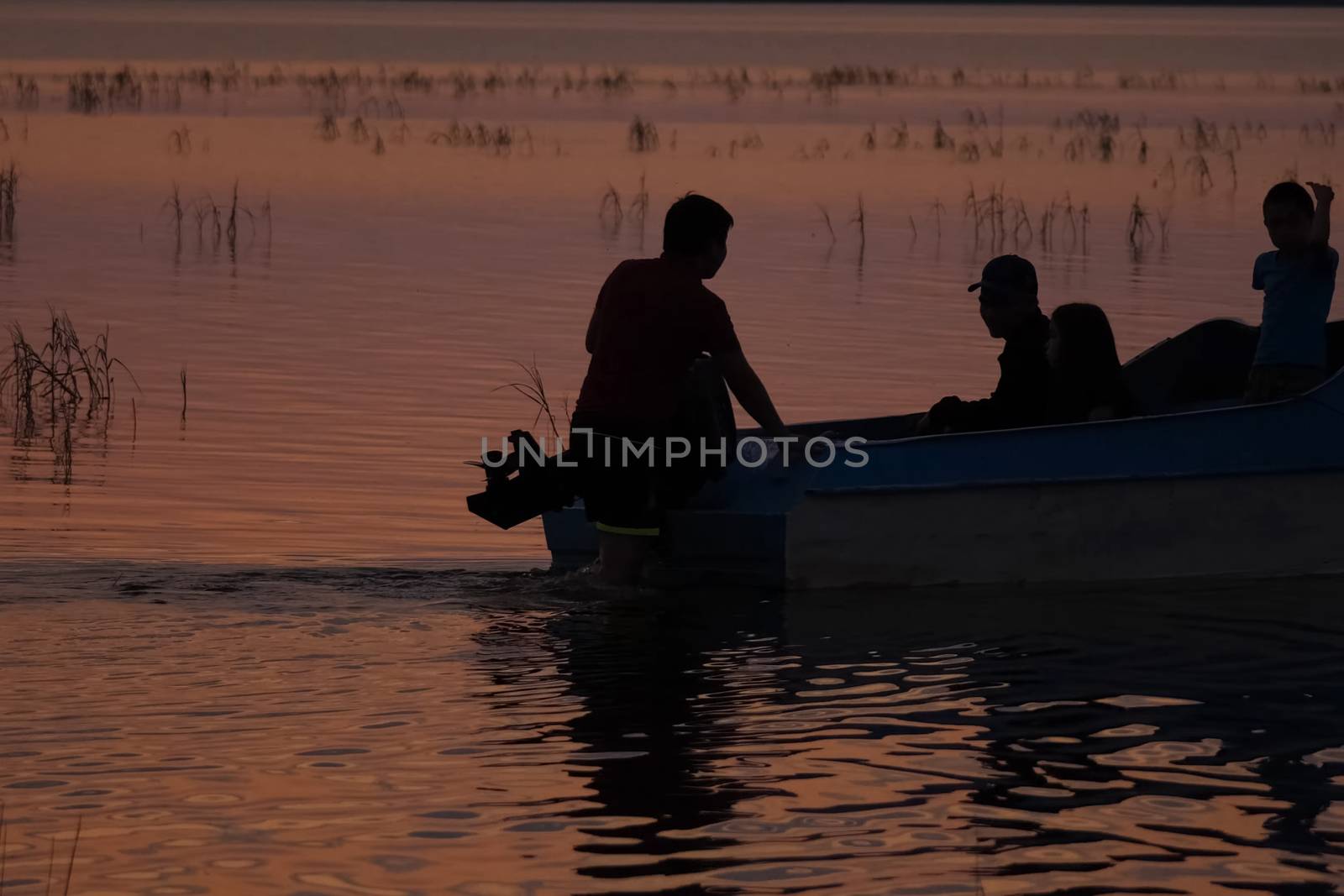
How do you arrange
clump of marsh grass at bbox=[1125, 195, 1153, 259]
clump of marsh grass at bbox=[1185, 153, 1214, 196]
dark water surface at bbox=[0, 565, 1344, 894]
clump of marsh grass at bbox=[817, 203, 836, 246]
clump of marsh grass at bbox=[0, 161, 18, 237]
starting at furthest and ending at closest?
1. clump of marsh grass at bbox=[1185, 153, 1214, 196]
2. clump of marsh grass at bbox=[817, 203, 836, 246]
3. clump of marsh grass at bbox=[1125, 195, 1153, 259]
4. clump of marsh grass at bbox=[0, 161, 18, 237]
5. dark water surface at bbox=[0, 565, 1344, 894]

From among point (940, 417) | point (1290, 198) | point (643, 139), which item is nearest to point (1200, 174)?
point (643, 139)

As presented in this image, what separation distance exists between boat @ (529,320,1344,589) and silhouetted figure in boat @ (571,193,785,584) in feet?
0.80

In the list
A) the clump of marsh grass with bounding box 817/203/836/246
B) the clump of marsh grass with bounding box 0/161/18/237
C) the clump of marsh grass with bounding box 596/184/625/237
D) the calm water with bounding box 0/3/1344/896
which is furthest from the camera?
the clump of marsh grass with bounding box 596/184/625/237

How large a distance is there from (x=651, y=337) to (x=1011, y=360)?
5.42 ft

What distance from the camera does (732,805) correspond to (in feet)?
21.4

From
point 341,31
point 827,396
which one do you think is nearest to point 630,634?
point 827,396

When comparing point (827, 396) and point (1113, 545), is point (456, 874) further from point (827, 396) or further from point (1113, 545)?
point (827, 396)

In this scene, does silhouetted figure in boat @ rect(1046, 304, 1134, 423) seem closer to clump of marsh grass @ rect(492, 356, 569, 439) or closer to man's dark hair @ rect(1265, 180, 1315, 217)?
man's dark hair @ rect(1265, 180, 1315, 217)

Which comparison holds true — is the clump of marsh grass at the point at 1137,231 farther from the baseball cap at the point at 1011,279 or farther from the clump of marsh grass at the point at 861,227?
the baseball cap at the point at 1011,279

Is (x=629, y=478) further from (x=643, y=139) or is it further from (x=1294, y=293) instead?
(x=643, y=139)

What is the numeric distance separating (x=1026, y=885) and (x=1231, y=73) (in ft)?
198

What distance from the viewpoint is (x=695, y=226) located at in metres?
8.77

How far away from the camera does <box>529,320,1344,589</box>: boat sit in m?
9.42

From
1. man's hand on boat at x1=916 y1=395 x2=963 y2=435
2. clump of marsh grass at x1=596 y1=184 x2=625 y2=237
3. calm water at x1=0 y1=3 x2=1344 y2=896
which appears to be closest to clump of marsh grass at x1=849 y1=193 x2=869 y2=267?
calm water at x1=0 y1=3 x2=1344 y2=896
